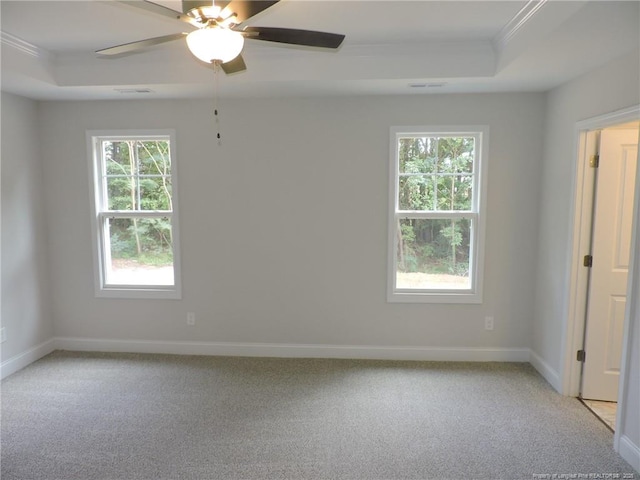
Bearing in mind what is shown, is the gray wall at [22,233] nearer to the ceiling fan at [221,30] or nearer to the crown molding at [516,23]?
the ceiling fan at [221,30]

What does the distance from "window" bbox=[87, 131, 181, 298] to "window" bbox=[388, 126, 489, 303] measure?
6.89 ft

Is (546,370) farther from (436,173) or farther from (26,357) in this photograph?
(26,357)

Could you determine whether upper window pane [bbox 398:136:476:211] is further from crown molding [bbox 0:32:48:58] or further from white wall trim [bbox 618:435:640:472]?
crown molding [bbox 0:32:48:58]

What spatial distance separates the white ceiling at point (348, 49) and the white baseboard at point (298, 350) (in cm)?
231

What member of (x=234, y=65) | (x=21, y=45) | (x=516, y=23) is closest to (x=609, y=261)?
(x=516, y=23)

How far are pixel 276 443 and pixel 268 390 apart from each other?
0.66 metres

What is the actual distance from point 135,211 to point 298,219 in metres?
1.60

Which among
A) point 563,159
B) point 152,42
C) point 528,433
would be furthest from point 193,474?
point 563,159

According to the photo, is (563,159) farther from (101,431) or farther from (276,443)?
(101,431)

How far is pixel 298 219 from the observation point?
11.7 ft

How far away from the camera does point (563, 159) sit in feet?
9.93

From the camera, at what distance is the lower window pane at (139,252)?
377cm

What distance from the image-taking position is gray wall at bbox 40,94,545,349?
11.2 ft

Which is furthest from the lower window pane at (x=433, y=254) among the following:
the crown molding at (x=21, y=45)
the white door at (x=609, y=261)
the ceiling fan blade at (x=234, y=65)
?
the crown molding at (x=21, y=45)
